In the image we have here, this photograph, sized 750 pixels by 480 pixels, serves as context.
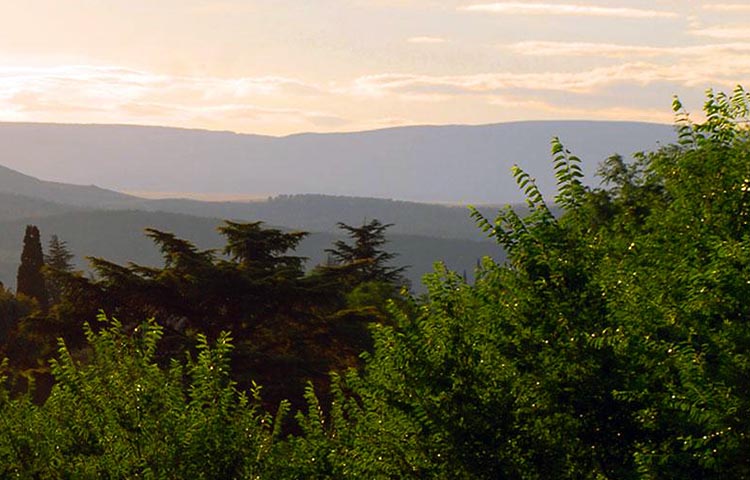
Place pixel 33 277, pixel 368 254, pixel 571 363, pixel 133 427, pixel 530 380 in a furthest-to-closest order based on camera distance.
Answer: pixel 33 277 < pixel 368 254 < pixel 133 427 < pixel 530 380 < pixel 571 363

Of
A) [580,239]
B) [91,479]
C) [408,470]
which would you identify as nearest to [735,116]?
[580,239]

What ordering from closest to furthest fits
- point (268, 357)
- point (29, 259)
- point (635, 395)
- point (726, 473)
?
point (726, 473), point (635, 395), point (268, 357), point (29, 259)

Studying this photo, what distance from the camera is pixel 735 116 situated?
20.4 m

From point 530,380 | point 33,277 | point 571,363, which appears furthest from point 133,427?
point 33,277

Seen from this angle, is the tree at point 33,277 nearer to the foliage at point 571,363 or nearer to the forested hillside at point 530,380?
the forested hillside at point 530,380

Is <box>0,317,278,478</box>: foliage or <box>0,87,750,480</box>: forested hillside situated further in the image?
<box>0,317,278,478</box>: foliage

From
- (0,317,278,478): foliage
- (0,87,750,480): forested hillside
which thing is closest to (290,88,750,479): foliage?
(0,87,750,480): forested hillside

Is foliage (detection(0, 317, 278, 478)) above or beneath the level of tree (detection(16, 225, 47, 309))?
above

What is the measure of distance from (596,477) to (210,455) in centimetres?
579

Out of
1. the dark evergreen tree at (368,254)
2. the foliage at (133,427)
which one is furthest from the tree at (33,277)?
the foliage at (133,427)

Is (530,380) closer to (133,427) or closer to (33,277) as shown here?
(133,427)

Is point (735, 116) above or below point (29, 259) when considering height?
above

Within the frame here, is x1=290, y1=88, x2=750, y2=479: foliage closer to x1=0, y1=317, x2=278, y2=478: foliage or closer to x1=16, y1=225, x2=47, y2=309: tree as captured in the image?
x1=0, y1=317, x2=278, y2=478: foliage

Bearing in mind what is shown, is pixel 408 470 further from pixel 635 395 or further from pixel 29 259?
pixel 29 259
